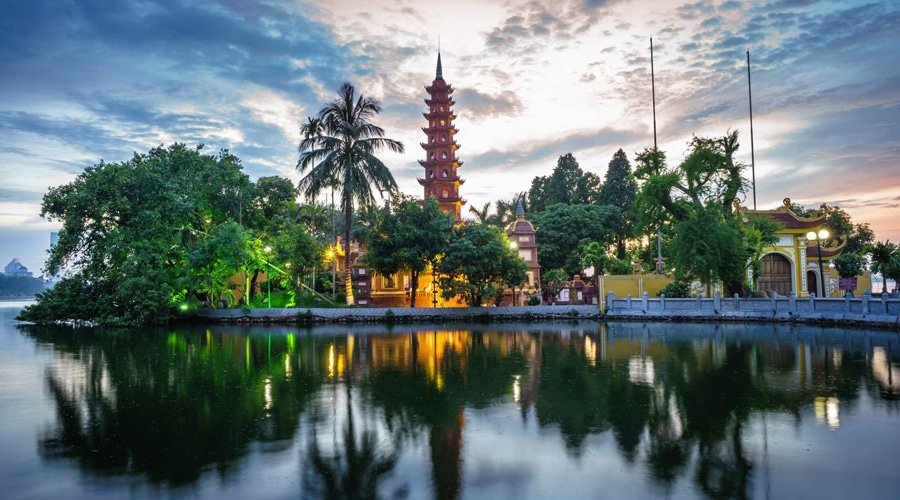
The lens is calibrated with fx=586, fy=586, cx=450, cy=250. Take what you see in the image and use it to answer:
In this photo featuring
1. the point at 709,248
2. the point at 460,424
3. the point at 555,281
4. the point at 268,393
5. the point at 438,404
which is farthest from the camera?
the point at 555,281

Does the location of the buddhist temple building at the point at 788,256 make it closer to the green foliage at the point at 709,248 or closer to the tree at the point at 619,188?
the green foliage at the point at 709,248

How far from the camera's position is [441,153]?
164 feet

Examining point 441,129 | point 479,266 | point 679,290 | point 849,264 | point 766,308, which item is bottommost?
point 766,308

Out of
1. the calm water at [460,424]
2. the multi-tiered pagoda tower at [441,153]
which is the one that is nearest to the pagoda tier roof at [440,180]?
the multi-tiered pagoda tower at [441,153]

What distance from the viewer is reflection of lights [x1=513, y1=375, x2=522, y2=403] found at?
38.5 feet

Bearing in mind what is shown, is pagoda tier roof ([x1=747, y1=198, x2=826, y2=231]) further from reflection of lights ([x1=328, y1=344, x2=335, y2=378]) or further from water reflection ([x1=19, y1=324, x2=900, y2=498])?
reflection of lights ([x1=328, y1=344, x2=335, y2=378])

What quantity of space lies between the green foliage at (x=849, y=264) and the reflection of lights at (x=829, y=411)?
31.6m

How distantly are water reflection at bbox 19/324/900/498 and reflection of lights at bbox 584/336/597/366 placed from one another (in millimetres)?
90

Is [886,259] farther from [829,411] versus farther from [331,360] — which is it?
[331,360]

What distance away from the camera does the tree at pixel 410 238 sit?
36.4 metres

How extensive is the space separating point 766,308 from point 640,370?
19240mm

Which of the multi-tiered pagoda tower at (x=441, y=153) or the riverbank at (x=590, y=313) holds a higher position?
the multi-tiered pagoda tower at (x=441, y=153)

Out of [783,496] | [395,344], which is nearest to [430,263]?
[395,344]

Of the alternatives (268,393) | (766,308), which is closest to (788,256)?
(766,308)
